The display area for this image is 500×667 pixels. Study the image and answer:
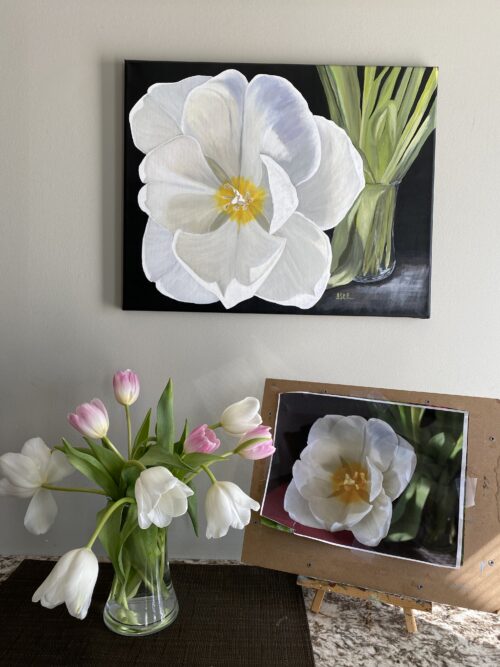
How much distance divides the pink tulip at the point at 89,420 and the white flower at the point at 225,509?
0.20 metres

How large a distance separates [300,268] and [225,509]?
48 centimetres

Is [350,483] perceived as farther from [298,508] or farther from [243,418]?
[243,418]

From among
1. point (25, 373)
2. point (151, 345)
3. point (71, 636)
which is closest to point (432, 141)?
point (151, 345)

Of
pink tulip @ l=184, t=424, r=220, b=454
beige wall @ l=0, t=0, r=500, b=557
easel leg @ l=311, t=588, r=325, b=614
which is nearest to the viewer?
pink tulip @ l=184, t=424, r=220, b=454

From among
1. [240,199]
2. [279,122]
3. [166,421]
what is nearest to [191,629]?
[166,421]

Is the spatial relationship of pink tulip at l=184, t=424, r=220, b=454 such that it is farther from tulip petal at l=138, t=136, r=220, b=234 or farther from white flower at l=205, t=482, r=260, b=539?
tulip petal at l=138, t=136, r=220, b=234

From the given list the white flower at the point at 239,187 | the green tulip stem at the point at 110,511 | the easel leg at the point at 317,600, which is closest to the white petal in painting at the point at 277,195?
the white flower at the point at 239,187

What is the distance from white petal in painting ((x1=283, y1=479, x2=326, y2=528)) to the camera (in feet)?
3.49

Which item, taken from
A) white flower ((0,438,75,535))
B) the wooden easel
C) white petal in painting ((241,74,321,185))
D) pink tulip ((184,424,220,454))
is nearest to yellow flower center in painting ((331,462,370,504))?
the wooden easel

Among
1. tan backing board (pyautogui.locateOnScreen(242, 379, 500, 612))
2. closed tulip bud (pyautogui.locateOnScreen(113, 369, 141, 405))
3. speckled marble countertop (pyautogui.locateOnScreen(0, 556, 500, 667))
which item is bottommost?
speckled marble countertop (pyautogui.locateOnScreen(0, 556, 500, 667))

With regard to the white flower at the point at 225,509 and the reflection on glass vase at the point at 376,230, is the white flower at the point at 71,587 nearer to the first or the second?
the white flower at the point at 225,509

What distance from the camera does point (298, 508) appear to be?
3.52 feet

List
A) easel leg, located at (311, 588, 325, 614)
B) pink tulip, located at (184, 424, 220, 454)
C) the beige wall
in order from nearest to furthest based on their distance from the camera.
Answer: pink tulip, located at (184, 424, 220, 454) < easel leg, located at (311, 588, 325, 614) < the beige wall

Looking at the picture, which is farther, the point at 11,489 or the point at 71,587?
the point at 11,489
